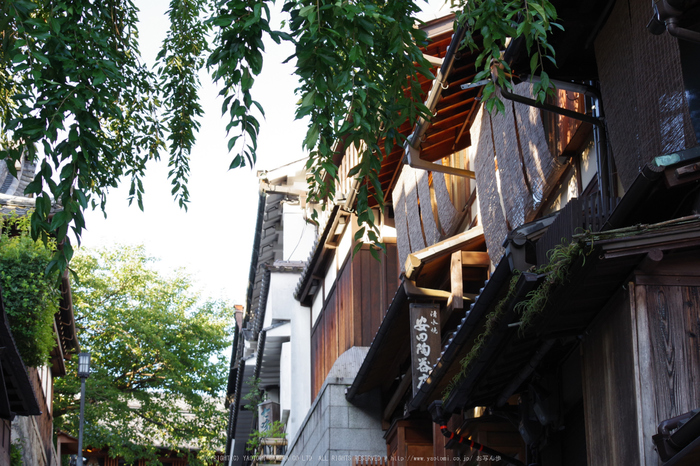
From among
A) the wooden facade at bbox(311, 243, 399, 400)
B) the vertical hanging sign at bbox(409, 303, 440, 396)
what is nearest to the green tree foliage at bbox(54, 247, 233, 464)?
the wooden facade at bbox(311, 243, 399, 400)

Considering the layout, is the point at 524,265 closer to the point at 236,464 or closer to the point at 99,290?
the point at 236,464

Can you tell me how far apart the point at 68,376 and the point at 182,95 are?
95.2 feet

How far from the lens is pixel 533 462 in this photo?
938 centimetres

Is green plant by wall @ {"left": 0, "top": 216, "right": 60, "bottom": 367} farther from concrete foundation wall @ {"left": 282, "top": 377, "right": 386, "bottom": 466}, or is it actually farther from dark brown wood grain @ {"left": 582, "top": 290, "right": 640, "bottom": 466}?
dark brown wood grain @ {"left": 582, "top": 290, "right": 640, "bottom": 466}

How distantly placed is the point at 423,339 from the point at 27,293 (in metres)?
10.6

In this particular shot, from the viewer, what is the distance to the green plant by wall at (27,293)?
750 inches

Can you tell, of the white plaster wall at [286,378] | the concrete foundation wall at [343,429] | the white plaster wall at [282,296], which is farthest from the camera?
the white plaster wall at [286,378]

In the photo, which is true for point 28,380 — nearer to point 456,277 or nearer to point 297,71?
point 456,277

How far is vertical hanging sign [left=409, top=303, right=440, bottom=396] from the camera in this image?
1210 cm

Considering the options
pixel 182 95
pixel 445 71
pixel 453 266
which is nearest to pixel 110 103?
pixel 182 95

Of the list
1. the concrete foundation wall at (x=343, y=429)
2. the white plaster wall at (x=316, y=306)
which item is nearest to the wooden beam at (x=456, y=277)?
the concrete foundation wall at (x=343, y=429)

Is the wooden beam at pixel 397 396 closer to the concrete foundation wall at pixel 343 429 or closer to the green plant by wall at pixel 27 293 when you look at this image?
the concrete foundation wall at pixel 343 429

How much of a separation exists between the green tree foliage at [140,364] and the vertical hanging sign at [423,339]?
2440cm

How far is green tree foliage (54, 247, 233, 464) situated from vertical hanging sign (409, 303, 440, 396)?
2440 centimetres
